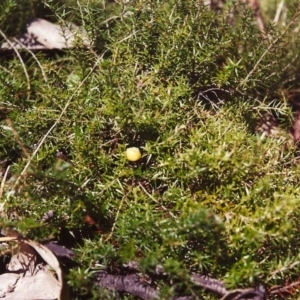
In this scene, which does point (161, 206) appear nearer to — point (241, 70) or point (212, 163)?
point (212, 163)

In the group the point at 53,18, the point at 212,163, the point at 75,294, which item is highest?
the point at 53,18

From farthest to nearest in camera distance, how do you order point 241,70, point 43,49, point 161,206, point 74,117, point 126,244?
point 43,49, point 241,70, point 74,117, point 161,206, point 126,244

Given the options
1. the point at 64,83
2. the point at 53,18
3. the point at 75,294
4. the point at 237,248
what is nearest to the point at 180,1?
the point at 64,83

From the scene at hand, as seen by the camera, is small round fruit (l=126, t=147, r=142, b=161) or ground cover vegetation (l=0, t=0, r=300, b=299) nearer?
ground cover vegetation (l=0, t=0, r=300, b=299)

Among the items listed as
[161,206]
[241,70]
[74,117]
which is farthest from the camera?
[241,70]

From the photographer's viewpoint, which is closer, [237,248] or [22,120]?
[237,248]

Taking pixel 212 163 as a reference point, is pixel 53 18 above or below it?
above

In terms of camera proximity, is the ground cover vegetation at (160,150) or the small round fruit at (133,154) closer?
the ground cover vegetation at (160,150)
